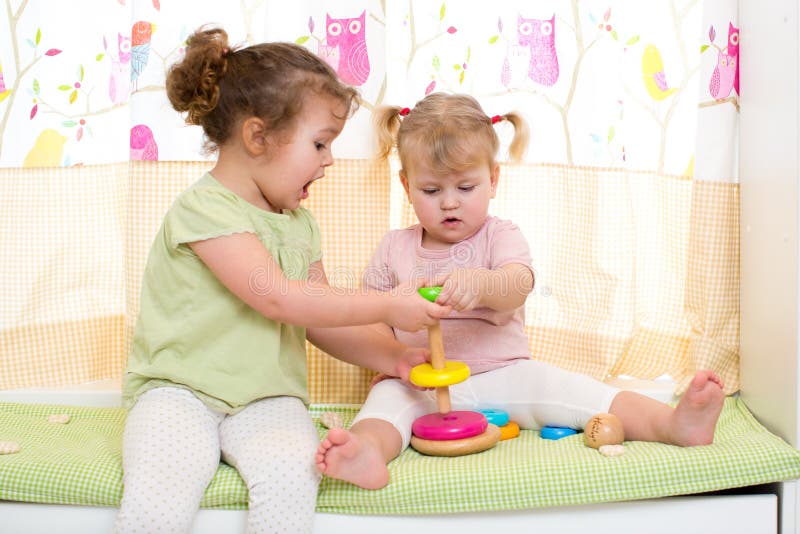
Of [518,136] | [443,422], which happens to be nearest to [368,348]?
[443,422]

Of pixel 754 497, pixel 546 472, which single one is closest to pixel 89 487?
pixel 546 472

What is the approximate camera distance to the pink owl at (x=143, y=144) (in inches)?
65.9

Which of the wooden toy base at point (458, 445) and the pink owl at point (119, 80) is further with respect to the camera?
the pink owl at point (119, 80)

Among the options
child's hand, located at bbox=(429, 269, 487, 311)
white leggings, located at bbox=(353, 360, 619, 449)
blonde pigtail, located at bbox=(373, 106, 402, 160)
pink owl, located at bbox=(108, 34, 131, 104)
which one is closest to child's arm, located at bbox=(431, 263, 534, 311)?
child's hand, located at bbox=(429, 269, 487, 311)

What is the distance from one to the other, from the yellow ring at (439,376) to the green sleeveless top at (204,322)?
0.23 meters

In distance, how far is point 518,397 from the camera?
1492mm

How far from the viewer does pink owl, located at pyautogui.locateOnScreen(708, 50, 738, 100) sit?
1.62 meters

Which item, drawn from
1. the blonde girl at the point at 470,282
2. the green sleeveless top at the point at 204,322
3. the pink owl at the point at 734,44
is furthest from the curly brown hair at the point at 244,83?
the pink owl at the point at 734,44

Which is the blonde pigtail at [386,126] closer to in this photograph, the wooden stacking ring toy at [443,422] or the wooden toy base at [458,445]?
the wooden stacking ring toy at [443,422]

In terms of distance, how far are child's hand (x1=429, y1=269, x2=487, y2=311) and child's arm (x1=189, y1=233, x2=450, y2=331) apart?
35 mm

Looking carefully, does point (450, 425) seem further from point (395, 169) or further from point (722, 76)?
point (722, 76)

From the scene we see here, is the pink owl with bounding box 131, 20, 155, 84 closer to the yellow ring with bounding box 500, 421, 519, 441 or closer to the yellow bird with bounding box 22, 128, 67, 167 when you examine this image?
the yellow bird with bounding box 22, 128, 67, 167

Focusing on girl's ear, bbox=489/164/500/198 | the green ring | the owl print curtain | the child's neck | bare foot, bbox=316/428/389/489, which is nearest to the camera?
bare foot, bbox=316/428/389/489

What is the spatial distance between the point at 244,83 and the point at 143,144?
394 mm
